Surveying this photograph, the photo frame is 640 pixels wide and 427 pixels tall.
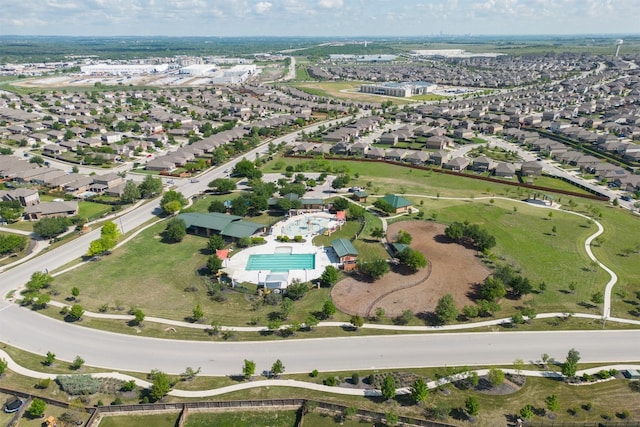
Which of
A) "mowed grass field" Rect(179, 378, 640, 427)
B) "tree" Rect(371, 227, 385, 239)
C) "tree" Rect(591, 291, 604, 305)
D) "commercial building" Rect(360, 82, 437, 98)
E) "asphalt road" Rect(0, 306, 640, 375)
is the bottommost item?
"mowed grass field" Rect(179, 378, 640, 427)

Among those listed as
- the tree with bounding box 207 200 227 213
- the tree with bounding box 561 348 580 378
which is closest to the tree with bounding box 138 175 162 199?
the tree with bounding box 207 200 227 213

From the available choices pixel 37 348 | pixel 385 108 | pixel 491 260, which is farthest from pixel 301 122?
pixel 37 348

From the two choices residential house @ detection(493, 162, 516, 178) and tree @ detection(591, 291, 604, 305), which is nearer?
tree @ detection(591, 291, 604, 305)

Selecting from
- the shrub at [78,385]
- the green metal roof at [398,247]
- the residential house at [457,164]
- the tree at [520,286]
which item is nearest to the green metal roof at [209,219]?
the green metal roof at [398,247]

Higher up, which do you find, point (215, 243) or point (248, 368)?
point (215, 243)

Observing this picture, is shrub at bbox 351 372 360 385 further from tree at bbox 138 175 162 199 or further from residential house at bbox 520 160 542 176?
residential house at bbox 520 160 542 176

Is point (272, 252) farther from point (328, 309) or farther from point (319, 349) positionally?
point (319, 349)

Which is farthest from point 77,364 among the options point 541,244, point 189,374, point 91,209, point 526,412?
point 541,244
